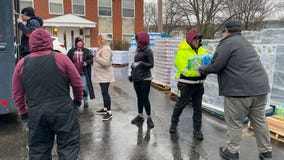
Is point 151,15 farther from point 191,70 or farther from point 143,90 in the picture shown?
point 191,70

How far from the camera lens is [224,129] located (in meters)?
5.71

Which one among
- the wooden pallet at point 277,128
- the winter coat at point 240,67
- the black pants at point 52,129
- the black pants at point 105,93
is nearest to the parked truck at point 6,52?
the black pants at point 105,93

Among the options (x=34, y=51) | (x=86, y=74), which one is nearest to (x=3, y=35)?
(x=86, y=74)

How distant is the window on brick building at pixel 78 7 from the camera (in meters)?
27.6

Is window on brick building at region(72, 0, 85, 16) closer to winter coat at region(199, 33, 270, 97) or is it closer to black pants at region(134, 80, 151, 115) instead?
black pants at region(134, 80, 151, 115)

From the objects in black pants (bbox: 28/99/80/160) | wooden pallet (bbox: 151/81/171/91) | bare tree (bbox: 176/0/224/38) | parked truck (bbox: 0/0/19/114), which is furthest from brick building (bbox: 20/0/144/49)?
black pants (bbox: 28/99/80/160)

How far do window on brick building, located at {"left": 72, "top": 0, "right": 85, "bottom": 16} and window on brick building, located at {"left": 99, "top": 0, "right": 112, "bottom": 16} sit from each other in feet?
6.03

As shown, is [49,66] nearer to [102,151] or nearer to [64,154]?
[64,154]

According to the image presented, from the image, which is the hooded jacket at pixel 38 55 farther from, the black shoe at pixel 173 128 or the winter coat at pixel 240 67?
the black shoe at pixel 173 128

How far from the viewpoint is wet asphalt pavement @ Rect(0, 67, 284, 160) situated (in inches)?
175

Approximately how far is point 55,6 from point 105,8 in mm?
5101

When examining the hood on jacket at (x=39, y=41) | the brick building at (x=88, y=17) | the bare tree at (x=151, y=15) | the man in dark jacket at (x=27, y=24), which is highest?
→ the bare tree at (x=151, y=15)

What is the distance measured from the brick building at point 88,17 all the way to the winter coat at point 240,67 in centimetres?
2161

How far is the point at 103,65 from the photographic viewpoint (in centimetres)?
616
